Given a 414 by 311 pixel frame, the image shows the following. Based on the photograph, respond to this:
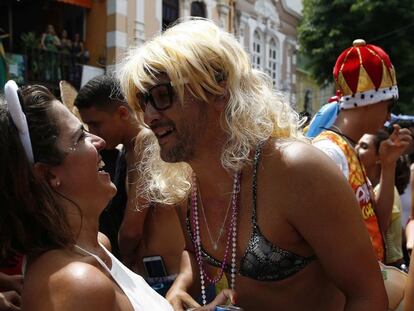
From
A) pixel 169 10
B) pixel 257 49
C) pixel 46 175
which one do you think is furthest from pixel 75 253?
pixel 257 49

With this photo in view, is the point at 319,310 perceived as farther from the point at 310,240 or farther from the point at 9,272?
the point at 9,272

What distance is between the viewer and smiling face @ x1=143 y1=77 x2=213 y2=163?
5.81 ft

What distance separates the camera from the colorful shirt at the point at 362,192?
2.54 metres

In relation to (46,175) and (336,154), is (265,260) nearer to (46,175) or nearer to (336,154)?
(46,175)

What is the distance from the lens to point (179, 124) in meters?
1.78

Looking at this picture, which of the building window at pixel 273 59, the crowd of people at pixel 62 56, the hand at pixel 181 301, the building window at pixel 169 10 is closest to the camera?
the hand at pixel 181 301

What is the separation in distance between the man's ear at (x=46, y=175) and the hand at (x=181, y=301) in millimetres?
627

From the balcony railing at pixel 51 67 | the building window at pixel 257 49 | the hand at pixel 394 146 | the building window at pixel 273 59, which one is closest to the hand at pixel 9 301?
the hand at pixel 394 146

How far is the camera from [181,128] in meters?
1.78

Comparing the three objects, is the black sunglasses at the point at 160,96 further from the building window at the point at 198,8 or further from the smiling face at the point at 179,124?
the building window at the point at 198,8

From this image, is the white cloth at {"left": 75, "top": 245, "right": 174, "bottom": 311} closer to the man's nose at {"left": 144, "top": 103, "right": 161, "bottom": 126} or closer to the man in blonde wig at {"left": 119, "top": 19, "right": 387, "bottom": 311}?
the man in blonde wig at {"left": 119, "top": 19, "right": 387, "bottom": 311}

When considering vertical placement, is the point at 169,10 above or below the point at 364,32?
below

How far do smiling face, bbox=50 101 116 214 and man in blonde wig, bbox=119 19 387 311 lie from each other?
25 cm

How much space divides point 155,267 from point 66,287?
146cm
